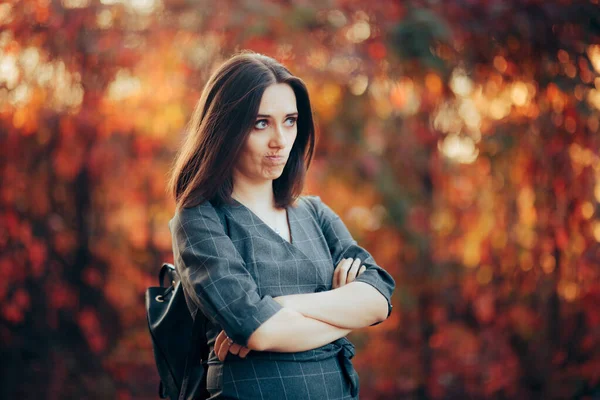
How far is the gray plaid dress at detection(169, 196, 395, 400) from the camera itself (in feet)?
6.21

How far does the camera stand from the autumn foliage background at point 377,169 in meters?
4.30

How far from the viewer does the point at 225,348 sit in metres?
1.97

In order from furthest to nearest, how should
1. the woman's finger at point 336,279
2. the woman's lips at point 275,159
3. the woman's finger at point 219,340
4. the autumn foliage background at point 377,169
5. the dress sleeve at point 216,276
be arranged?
the autumn foliage background at point 377,169 → the woman's finger at point 336,279 → the woman's lips at point 275,159 → the woman's finger at point 219,340 → the dress sleeve at point 216,276

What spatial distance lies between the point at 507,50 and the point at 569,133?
64cm

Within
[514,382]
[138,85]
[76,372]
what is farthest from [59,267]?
[514,382]

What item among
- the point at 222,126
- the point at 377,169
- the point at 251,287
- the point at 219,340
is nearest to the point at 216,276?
the point at 251,287

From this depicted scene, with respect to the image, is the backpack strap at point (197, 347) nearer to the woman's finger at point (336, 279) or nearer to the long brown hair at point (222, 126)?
the long brown hair at point (222, 126)

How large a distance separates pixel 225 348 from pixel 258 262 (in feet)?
0.85

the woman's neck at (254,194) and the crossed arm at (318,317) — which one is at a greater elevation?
the woman's neck at (254,194)

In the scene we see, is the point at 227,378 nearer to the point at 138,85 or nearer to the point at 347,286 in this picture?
the point at 347,286

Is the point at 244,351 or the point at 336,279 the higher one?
the point at 336,279

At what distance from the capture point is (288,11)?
4152mm

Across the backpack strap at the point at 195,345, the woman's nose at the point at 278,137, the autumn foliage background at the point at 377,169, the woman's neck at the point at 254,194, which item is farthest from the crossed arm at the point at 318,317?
the autumn foliage background at the point at 377,169

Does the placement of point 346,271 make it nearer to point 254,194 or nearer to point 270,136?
point 254,194
